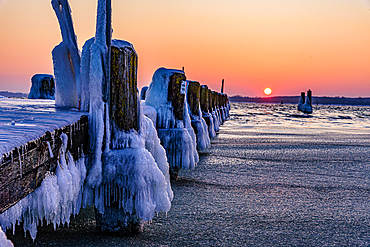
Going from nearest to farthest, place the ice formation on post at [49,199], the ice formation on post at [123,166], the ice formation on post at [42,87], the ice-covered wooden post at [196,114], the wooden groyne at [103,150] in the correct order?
the ice formation on post at [49,199] → the wooden groyne at [103,150] → the ice formation on post at [123,166] → the ice-covered wooden post at [196,114] → the ice formation on post at [42,87]

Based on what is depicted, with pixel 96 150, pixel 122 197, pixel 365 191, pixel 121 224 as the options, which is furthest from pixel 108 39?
pixel 365 191

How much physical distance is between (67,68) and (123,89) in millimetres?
1014

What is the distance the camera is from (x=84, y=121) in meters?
2.08

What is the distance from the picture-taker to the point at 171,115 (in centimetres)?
402

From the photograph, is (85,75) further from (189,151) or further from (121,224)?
(189,151)

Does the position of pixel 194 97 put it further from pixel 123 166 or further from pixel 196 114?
pixel 123 166

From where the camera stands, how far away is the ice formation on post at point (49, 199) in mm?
1337

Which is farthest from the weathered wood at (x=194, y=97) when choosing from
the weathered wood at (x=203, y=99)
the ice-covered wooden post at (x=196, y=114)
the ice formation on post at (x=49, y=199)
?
the ice formation on post at (x=49, y=199)

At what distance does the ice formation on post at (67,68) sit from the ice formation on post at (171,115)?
3.83 ft

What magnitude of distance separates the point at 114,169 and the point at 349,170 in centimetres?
428

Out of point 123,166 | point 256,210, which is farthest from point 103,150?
point 256,210

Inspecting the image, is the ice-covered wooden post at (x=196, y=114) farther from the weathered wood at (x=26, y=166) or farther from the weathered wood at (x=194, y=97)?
the weathered wood at (x=26, y=166)

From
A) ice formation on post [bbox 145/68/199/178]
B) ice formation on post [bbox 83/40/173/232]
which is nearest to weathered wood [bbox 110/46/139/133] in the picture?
ice formation on post [bbox 83/40/173/232]

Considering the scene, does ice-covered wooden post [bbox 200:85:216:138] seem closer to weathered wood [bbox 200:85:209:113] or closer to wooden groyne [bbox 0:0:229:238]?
weathered wood [bbox 200:85:209:113]
